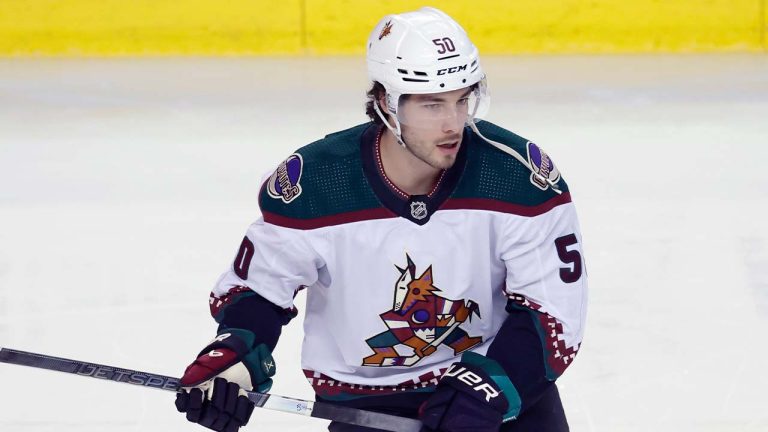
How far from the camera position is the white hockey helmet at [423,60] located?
2.49m

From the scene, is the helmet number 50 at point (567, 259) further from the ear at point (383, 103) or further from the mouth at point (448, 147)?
the ear at point (383, 103)

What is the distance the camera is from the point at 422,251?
2.60 m

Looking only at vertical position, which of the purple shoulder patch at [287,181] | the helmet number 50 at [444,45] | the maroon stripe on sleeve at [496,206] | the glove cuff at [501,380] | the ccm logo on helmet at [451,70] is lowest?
the glove cuff at [501,380]

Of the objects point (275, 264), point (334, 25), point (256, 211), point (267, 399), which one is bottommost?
point (256, 211)

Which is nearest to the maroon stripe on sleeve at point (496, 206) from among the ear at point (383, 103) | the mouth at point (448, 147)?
the mouth at point (448, 147)

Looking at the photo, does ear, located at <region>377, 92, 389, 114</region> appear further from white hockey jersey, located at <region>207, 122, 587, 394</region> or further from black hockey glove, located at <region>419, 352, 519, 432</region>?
black hockey glove, located at <region>419, 352, 519, 432</region>

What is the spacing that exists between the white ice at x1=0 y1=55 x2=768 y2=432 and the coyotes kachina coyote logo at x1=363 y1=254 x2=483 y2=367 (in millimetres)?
844

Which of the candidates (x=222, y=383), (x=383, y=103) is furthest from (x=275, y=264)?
(x=383, y=103)

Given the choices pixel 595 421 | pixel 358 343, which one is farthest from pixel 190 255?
pixel 358 343

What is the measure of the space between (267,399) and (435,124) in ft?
1.94

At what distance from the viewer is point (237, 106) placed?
22.9 feet

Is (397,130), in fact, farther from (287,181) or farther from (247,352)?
(247,352)

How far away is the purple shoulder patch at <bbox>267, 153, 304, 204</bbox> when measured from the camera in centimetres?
260

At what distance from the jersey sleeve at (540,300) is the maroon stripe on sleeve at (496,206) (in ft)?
0.04
